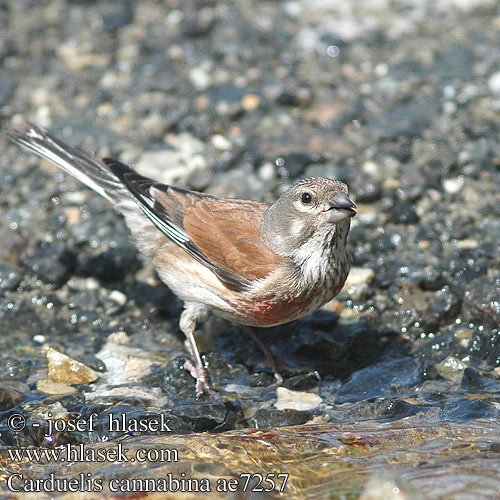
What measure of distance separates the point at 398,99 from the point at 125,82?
2535 mm

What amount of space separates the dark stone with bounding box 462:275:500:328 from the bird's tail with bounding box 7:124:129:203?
234 cm

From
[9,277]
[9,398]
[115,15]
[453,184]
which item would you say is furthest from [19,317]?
[115,15]

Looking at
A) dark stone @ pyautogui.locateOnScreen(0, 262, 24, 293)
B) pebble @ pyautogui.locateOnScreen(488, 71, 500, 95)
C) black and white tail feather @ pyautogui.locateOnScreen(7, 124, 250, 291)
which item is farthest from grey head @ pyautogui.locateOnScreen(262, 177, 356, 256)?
pebble @ pyautogui.locateOnScreen(488, 71, 500, 95)

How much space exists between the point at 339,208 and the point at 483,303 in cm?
132

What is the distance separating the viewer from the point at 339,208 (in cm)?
409

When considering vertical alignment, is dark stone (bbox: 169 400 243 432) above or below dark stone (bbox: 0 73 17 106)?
below

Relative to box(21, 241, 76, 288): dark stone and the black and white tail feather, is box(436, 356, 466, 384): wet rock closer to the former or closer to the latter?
the black and white tail feather

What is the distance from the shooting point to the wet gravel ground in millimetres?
4445

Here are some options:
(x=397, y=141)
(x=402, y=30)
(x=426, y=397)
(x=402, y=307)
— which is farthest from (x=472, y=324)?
(x=402, y=30)

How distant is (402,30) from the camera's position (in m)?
7.89

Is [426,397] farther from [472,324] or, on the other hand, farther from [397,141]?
[397,141]

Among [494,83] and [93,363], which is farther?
[494,83]

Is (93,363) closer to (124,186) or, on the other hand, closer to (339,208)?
(124,186)

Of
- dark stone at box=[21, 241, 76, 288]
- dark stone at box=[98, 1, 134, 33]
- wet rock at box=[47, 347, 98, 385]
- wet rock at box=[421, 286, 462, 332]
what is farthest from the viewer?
dark stone at box=[98, 1, 134, 33]
